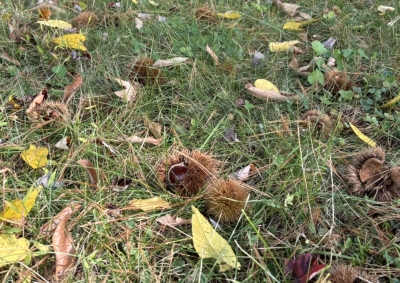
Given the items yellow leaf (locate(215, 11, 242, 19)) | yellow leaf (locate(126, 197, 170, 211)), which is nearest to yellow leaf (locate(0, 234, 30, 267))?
yellow leaf (locate(126, 197, 170, 211))

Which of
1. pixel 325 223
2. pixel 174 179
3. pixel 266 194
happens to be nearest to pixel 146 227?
pixel 174 179

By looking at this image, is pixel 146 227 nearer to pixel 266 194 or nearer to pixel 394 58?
pixel 266 194

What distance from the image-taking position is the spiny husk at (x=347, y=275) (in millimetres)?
834

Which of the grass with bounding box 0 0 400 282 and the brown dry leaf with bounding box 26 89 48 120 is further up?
the brown dry leaf with bounding box 26 89 48 120

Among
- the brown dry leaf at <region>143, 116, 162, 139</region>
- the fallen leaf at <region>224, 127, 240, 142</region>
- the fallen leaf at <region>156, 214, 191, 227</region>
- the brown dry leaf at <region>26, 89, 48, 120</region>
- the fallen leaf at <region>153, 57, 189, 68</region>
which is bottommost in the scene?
the fallen leaf at <region>224, 127, 240, 142</region>

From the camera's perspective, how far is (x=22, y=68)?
65.7 inches

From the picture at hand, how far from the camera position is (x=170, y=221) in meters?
1.04

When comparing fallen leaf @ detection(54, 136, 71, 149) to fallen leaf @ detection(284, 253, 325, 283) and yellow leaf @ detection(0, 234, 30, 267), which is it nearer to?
yellow leaf @ detection(0, 234, 30, 267)

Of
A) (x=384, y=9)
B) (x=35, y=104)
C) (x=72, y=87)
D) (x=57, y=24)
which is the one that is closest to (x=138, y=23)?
(x=57, y=24)

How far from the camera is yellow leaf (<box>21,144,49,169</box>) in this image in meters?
1.18

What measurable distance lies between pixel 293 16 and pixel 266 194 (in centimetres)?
138

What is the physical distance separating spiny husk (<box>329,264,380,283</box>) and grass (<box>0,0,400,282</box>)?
0.07 meters

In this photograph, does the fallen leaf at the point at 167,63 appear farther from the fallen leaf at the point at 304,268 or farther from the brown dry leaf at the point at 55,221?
the fallen leaf at the point at 304,268

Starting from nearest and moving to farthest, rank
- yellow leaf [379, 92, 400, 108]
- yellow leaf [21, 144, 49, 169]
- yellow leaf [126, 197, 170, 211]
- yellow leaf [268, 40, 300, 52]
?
1. yellow leaf [126, 197, 170, 211]
2. yellow leaf [21, 144, 49, 169]
3. yellow leaf [379, 92, 400, 108]
4. yellow leaf [268, 40, 300, 52]
